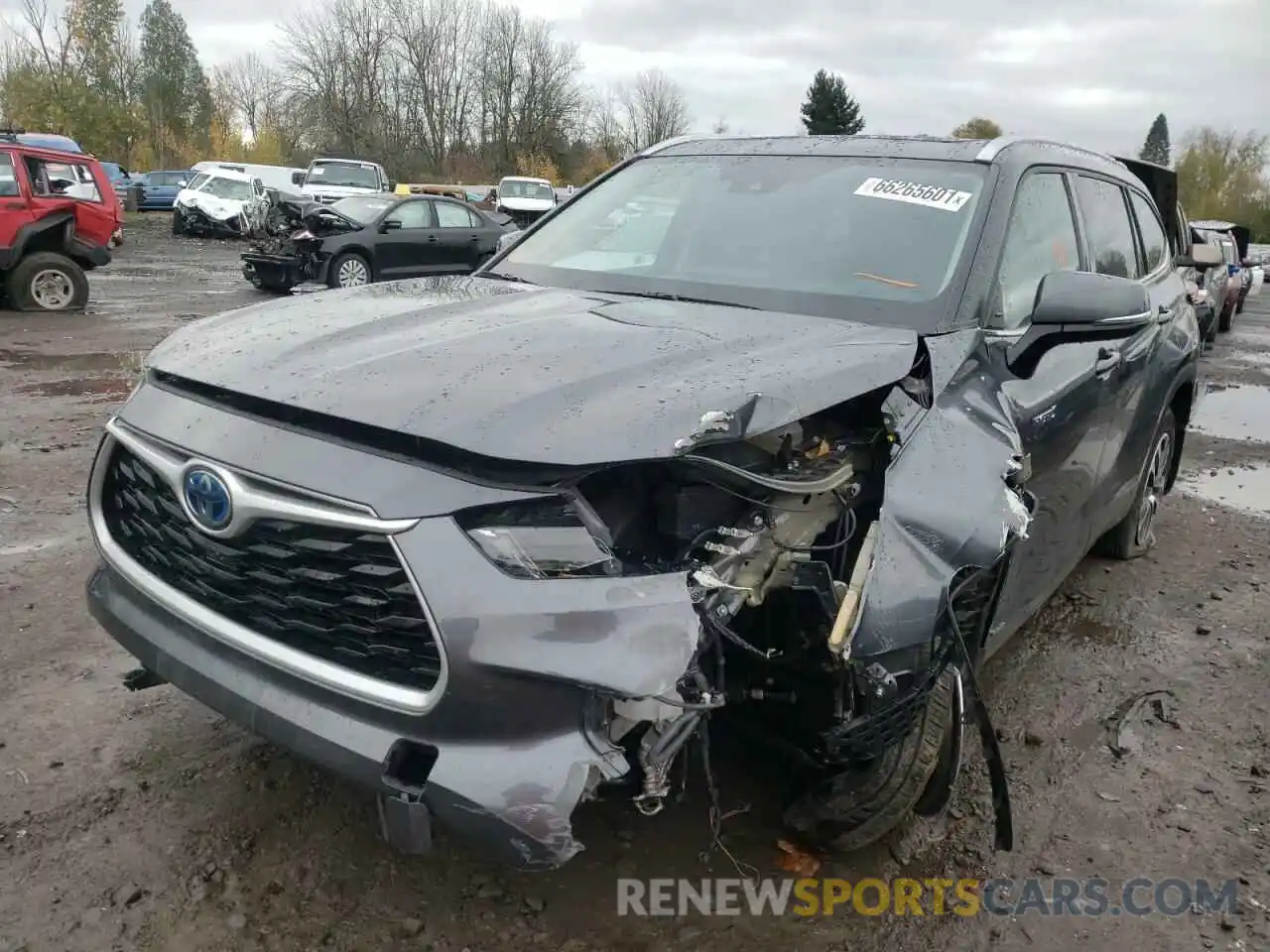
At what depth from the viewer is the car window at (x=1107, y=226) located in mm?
3631

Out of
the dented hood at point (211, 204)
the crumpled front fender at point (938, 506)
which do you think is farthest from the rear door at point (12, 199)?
the dented hood at point (211, 204)

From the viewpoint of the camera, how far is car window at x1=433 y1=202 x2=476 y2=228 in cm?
1484

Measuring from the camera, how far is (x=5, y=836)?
8.02 feet

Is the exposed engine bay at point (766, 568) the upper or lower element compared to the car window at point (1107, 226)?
lower

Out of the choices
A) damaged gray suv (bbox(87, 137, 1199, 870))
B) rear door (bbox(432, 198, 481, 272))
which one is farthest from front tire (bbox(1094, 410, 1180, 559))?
rear door (bbox(432, 198, 481, 272))

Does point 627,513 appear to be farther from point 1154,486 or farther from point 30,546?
point 1154,486

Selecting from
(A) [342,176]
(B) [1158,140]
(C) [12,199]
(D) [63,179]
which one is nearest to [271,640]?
(C) [12,199]

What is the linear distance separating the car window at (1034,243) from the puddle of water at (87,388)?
6968mm

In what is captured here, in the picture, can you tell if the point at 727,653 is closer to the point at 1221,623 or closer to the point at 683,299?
the point at 683,299

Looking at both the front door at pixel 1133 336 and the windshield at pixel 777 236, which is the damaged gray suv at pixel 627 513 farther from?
the front door at pixel 1133 336

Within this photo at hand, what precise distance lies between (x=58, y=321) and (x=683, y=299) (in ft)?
38.3

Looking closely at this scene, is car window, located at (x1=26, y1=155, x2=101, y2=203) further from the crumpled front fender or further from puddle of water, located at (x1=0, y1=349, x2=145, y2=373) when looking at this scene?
the crumpled front fender

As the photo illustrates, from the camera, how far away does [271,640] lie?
2002mm

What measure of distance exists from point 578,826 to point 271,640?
1.00 meters
